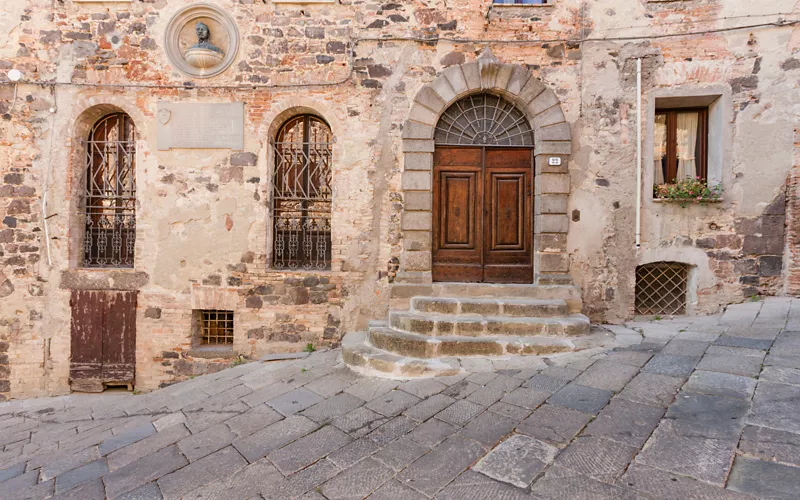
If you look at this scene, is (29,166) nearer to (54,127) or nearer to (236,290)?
(54,127)

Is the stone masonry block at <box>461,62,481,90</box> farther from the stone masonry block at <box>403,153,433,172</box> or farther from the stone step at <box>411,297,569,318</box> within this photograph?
the stone step at <box>411,297,569,318</box>

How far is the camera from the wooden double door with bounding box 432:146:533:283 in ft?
18.2

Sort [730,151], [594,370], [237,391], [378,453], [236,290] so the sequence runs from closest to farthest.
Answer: [378,453] → [594,370] → [237,391] → [730,151] → [236,290]

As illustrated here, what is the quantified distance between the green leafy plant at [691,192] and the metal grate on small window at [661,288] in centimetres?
89

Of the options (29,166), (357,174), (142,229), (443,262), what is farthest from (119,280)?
(443,262)

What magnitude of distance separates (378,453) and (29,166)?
646 cm

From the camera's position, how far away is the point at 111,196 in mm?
5973

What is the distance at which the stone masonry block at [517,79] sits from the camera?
5324 millimetres

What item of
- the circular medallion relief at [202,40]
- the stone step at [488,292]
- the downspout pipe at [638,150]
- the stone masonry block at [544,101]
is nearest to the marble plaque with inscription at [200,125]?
the circular medallion relief at [202,40]

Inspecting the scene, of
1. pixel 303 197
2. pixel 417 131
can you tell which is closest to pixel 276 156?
pixel 303 197

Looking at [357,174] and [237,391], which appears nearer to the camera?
[237,391]

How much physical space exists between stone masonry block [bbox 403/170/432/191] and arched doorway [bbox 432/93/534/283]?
0.20 m

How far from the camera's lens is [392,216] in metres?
5.50

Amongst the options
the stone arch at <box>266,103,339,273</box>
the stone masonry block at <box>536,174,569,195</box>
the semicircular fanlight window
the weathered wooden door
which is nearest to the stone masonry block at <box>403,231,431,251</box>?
the stone arch at <box>266,103,339,273</box>
